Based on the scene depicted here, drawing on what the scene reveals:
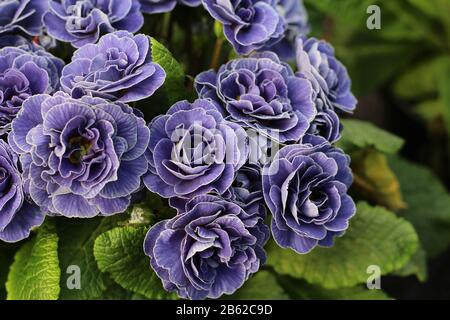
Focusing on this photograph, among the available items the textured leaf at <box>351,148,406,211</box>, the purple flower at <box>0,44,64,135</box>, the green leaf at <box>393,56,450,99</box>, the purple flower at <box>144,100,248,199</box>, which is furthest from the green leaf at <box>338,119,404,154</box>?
the green leaf at <box>393,56,450,99</box>

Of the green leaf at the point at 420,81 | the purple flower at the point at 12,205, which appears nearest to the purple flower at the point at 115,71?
the purple flower at the point at 12,205

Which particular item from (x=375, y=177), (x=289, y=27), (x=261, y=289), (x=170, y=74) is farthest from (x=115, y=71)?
(x=375, y=177)

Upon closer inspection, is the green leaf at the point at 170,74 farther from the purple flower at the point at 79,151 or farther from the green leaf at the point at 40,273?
the green leaf at the point at 40,273

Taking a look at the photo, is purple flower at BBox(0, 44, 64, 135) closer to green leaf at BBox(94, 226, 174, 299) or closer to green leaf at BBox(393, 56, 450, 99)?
green leaf at BBox(94, 226, 174, 299)

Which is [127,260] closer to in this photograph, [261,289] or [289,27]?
[261,289]

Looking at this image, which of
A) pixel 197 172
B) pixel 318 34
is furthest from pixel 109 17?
pixel 318 34
